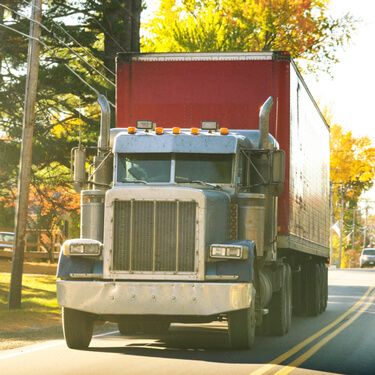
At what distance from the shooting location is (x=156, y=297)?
14430 mm

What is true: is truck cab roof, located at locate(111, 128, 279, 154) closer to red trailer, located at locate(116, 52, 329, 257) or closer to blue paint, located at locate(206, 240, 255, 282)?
blue paint, located at locate(206, 240, 255, 282)

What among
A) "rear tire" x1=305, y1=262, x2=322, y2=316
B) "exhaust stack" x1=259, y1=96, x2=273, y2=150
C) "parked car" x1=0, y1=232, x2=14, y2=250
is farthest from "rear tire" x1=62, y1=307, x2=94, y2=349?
"parked car" x1=0, y1=232, x2=14, y2=250

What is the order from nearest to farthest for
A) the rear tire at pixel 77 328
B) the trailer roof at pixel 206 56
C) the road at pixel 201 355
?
1. the road at pixel 201 355
2. the rear tire at pixel 77 328
3. the trailer roof at pixel 206 56

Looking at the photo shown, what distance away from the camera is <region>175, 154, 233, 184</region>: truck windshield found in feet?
51.6

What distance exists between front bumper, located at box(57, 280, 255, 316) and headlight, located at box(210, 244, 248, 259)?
0.40 m

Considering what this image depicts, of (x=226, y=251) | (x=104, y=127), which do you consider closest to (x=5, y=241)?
Result: (x=104, y=127)

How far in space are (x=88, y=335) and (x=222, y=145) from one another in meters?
3.22

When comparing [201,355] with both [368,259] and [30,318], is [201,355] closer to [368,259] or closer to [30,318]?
[30,318]

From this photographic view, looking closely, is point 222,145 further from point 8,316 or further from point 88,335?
point 8,316

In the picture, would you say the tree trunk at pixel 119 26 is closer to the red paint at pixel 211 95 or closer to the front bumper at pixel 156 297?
the red paint at pixel 211 95

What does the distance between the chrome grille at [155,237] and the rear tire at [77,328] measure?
95 centimetres

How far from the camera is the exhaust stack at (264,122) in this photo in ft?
53.7

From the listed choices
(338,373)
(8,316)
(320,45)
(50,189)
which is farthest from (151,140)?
(320,45)

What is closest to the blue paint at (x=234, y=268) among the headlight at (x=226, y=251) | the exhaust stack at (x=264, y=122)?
the headlight at (x=226, y=251)
